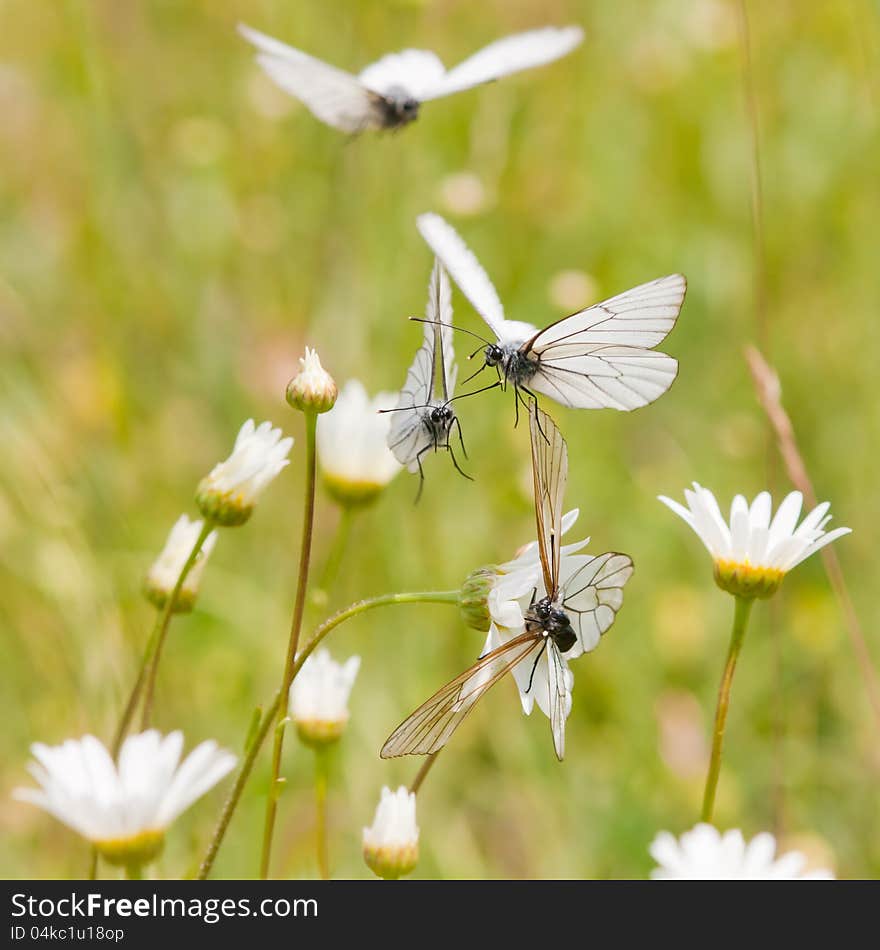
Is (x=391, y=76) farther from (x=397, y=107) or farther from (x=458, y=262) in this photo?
(x=458, y=262)

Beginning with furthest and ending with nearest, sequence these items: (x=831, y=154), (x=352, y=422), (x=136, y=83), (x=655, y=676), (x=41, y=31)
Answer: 1. (x=41, y=31)
2. (x=136, y=83)
3. (x=831, y=154)
4. (x=655, y=676)
5. (x=352, y=422)

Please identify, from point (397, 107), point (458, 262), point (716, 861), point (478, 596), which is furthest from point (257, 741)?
point (397, 107)

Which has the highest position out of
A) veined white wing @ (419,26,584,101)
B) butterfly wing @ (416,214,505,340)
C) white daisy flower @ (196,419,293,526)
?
veined white wing @ (419,26,584,101)

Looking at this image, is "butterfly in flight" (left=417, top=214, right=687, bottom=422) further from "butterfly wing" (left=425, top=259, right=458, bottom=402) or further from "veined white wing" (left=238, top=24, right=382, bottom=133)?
"veined white wing" (left=238, top=24, right=382, bottom=133)

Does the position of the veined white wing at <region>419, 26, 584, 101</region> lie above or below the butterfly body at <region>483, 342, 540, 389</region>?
above

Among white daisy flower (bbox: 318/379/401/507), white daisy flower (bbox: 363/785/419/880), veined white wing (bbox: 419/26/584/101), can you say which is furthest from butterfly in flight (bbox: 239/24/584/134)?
white daisy flower (bbox: 363/785/419/880)

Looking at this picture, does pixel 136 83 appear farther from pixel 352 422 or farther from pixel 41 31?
pixel 352 422

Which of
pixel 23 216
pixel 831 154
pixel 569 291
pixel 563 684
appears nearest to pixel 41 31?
pixel 23 216
